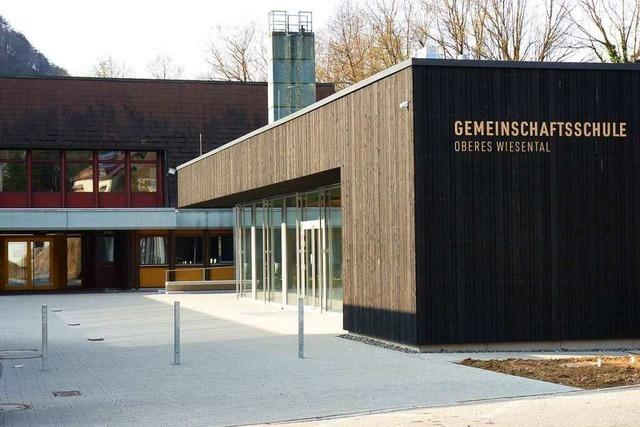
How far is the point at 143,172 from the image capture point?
4131 centimetres

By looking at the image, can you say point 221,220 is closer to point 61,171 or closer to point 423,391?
point 61,171

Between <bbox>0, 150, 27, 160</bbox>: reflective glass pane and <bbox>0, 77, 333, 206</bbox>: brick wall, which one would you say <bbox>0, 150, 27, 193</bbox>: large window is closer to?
<bbox>0, 150, 27, 160</bbox>: reflective glass pane

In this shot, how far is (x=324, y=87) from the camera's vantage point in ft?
139

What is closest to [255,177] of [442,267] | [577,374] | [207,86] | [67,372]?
[442,267]

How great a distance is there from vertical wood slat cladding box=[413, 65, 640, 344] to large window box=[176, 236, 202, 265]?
2531 cm

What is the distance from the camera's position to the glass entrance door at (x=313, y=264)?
958 inches

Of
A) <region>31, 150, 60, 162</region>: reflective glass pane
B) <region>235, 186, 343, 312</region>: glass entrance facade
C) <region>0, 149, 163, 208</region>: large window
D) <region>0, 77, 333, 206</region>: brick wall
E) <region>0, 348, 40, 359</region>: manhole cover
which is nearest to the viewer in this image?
<region>0, 348, 40, 359</region>: manhole cover

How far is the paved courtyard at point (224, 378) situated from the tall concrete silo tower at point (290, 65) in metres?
11.6

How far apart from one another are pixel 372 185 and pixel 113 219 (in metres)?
22.2

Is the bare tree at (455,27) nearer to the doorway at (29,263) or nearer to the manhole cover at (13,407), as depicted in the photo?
the doorway at (29,263)

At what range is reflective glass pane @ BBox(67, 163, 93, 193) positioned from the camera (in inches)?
1596

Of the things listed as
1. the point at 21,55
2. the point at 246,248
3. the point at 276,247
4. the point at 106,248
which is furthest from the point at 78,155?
the point at 21,55

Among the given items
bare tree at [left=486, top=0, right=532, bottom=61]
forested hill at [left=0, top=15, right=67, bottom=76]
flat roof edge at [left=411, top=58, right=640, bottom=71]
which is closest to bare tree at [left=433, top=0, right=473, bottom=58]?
bare tree at [left=486, top=0, right=532, bottom=61]

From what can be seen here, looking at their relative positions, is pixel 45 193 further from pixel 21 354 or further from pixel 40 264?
pixel 21 354
